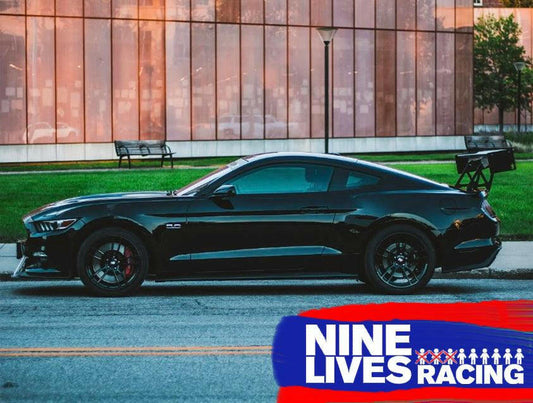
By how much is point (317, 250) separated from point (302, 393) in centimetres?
465

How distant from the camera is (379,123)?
5112 cm

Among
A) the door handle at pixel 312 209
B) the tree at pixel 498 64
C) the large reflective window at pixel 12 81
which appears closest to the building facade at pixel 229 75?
the large reflective window at pixel 12 81

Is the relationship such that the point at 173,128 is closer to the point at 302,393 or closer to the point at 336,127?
the point at 336,127

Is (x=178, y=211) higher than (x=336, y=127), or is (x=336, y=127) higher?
(x=336, y=127)

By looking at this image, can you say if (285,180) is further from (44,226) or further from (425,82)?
(425,82)

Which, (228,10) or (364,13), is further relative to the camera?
(364,13)

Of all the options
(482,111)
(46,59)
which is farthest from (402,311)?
(482,111)

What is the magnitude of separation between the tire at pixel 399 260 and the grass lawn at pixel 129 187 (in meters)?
5.71

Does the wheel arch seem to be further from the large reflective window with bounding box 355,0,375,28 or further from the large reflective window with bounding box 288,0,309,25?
the large reflective window with bounding box 355,0,375,28

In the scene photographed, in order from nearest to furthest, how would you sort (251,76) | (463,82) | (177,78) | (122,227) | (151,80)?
(122,227), (151,80), (177,78), (251,76), (463,82)

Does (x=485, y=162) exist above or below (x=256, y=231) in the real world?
above

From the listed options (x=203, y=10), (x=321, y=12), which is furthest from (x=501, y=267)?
(x=321, y=12)

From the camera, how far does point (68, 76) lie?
146 feet

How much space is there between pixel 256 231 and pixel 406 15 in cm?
4157
